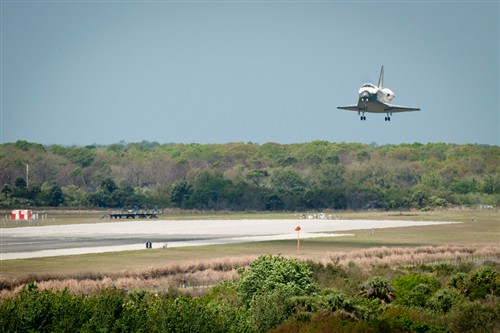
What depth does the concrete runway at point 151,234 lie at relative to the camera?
102188 millimetres

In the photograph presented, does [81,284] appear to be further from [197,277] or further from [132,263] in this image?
[132,263]

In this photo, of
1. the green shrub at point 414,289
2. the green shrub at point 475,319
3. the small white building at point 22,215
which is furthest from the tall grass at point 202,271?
the small white building at point 22,215

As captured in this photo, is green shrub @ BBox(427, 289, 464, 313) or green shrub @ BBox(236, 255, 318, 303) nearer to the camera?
green shrub @ BBox(427, 289, 464, 313)

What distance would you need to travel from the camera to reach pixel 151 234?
125 m

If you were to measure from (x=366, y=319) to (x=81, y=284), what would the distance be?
24422 mm

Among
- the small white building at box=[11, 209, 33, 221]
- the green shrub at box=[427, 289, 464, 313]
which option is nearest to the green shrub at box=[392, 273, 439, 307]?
the green shrub at box=[427, 289, 464, 313]

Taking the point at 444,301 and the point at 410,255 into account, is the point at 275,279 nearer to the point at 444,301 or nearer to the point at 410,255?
the point at 444,301

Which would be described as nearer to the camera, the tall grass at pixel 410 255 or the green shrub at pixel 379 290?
the green shrub at pixel 379 290

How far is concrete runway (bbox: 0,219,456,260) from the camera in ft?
335

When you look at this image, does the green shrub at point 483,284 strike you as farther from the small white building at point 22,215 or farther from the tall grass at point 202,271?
the small white building at point 22,215

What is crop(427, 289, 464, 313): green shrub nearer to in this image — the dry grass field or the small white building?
the dry grass field

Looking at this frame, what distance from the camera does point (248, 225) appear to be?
490 feet

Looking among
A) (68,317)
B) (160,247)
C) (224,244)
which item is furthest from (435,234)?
(68,317)


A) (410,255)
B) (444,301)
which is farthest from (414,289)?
(410,255)
